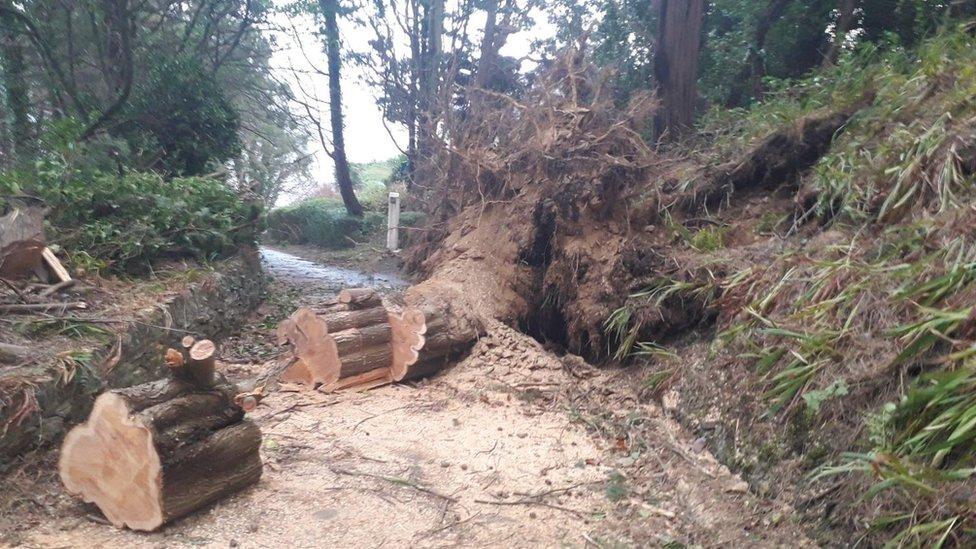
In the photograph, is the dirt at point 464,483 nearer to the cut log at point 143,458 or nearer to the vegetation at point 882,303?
the cut log at point 143,458

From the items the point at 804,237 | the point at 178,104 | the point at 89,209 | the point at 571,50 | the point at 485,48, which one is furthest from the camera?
the point at 485,48

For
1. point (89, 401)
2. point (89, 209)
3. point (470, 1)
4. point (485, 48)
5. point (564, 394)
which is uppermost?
point (470, 1)

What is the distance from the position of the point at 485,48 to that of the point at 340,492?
46.7 ft

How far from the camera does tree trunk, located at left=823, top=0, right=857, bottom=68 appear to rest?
767cm

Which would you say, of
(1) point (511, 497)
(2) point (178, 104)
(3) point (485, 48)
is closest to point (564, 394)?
(1) point (511, 497)

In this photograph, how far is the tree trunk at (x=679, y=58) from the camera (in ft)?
26.3

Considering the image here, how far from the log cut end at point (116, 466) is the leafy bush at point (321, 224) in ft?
41.3

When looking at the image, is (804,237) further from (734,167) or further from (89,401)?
(89,401)

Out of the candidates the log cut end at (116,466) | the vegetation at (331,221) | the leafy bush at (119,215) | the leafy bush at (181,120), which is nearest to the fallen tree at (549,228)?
the leafy bush at (119,215)

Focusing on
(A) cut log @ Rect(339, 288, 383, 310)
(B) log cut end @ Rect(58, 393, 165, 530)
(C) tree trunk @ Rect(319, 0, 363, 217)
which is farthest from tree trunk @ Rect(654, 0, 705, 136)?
(C) tree trunk @ Rect(319, 0, 363, 217)

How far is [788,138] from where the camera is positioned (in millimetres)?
5734

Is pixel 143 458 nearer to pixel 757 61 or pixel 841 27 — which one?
pixel 841 27

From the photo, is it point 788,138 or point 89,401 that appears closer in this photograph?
point 89,401

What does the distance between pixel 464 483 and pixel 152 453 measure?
1.60 m
